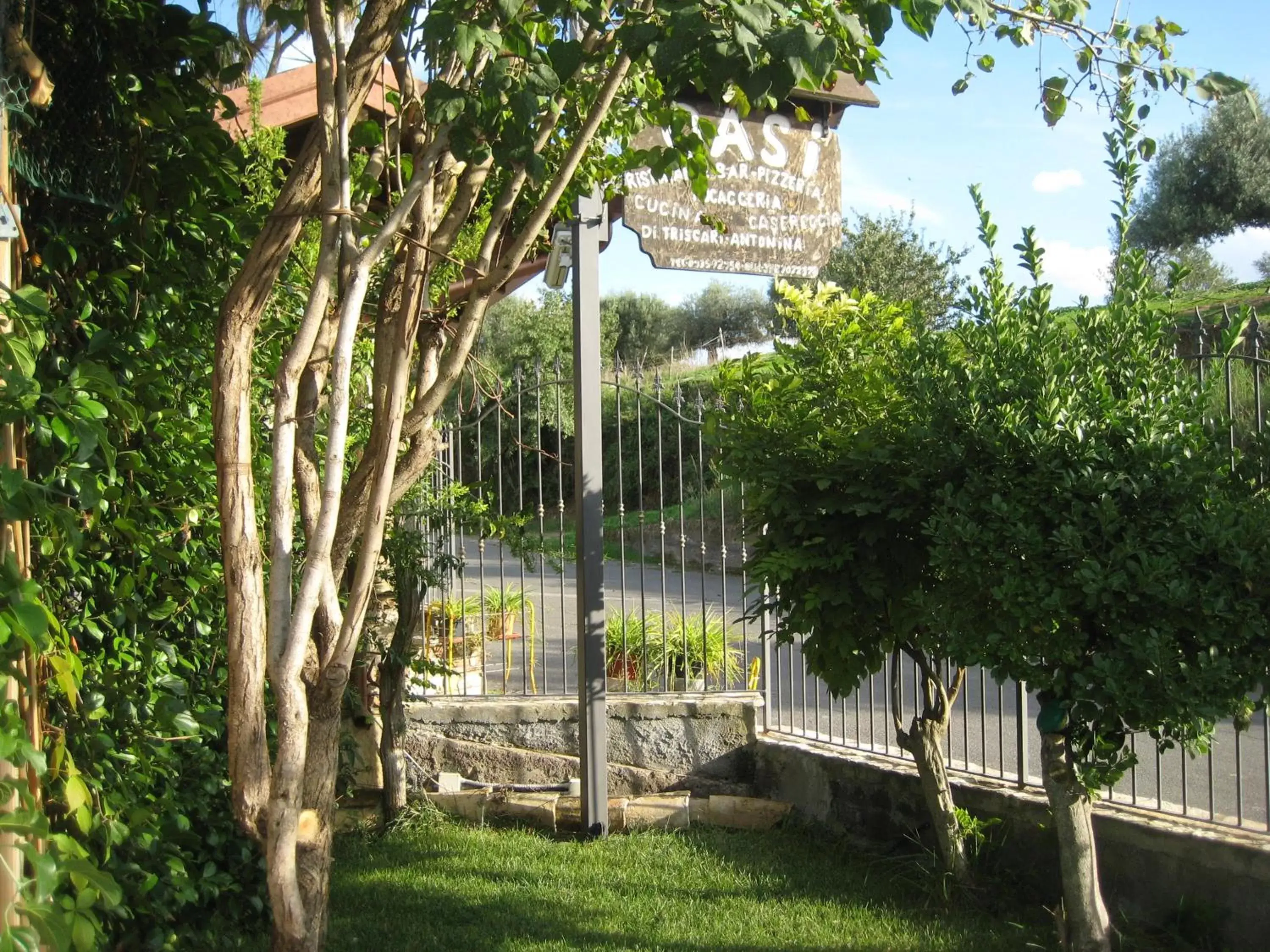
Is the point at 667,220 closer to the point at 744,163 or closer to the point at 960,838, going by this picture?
the point at 744,163

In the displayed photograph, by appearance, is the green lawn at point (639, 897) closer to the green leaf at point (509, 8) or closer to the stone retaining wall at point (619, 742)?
the stone retaining wall at point (619, 742)

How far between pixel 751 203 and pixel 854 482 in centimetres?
226

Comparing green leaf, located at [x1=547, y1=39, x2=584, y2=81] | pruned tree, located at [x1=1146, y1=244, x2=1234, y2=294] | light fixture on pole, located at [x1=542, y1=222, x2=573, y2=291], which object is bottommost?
green leaf, located at [x1=547, y1=39, x2=584, y2=81]

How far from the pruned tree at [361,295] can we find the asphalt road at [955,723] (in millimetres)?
2603

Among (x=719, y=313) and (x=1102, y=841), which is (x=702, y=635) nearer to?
(x=1102, y=841)

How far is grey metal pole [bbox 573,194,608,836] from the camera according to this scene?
5625mm

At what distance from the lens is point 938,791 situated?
15.7 feet

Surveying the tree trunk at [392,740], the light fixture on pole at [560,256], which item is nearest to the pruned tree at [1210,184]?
the light fixture on pole at [560,256]

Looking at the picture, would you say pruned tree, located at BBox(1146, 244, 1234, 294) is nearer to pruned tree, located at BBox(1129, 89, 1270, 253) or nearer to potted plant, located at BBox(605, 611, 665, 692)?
pruned tree, located at BBox(1129, 89, 1270, 253)

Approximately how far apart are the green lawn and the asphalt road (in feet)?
2.48

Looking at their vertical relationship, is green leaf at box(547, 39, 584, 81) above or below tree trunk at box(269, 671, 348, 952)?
above

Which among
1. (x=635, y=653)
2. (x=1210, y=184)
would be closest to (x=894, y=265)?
(x=1210, y=184)

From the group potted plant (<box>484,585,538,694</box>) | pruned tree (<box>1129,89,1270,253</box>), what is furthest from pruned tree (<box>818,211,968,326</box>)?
potted plant (<box>484,585,538,694</box>)

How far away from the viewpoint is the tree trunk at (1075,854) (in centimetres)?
383
